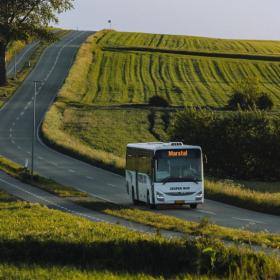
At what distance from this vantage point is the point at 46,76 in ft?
363

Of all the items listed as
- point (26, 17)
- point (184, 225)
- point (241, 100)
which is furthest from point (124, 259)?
point (26, 17)

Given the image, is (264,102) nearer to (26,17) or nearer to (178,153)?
(26,17)

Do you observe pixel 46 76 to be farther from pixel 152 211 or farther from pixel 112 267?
pixel 112 267

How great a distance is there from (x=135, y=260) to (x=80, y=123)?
6311 cm

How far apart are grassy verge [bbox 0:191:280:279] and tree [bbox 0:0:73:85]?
77.5m

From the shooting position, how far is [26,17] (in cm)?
9625

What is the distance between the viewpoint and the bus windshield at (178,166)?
3650 centimetres

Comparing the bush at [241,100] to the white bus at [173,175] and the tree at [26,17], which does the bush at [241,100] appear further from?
the white bus at [173,175]

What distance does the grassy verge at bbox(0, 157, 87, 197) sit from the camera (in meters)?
43.6

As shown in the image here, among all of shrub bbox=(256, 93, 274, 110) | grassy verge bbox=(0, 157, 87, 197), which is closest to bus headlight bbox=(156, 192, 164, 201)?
grassy verge bbox=(0, 157, 87, 197)

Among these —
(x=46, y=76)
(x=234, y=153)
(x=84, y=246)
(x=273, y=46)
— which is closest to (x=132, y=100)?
(x=46, y=76)

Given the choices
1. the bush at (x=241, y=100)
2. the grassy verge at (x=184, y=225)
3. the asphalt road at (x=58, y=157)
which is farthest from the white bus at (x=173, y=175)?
the bush at (x=241, y=100)

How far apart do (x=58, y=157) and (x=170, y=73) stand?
162 feet

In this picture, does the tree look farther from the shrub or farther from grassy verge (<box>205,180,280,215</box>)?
grassy verge (<box>205,180,280,215</box>)
